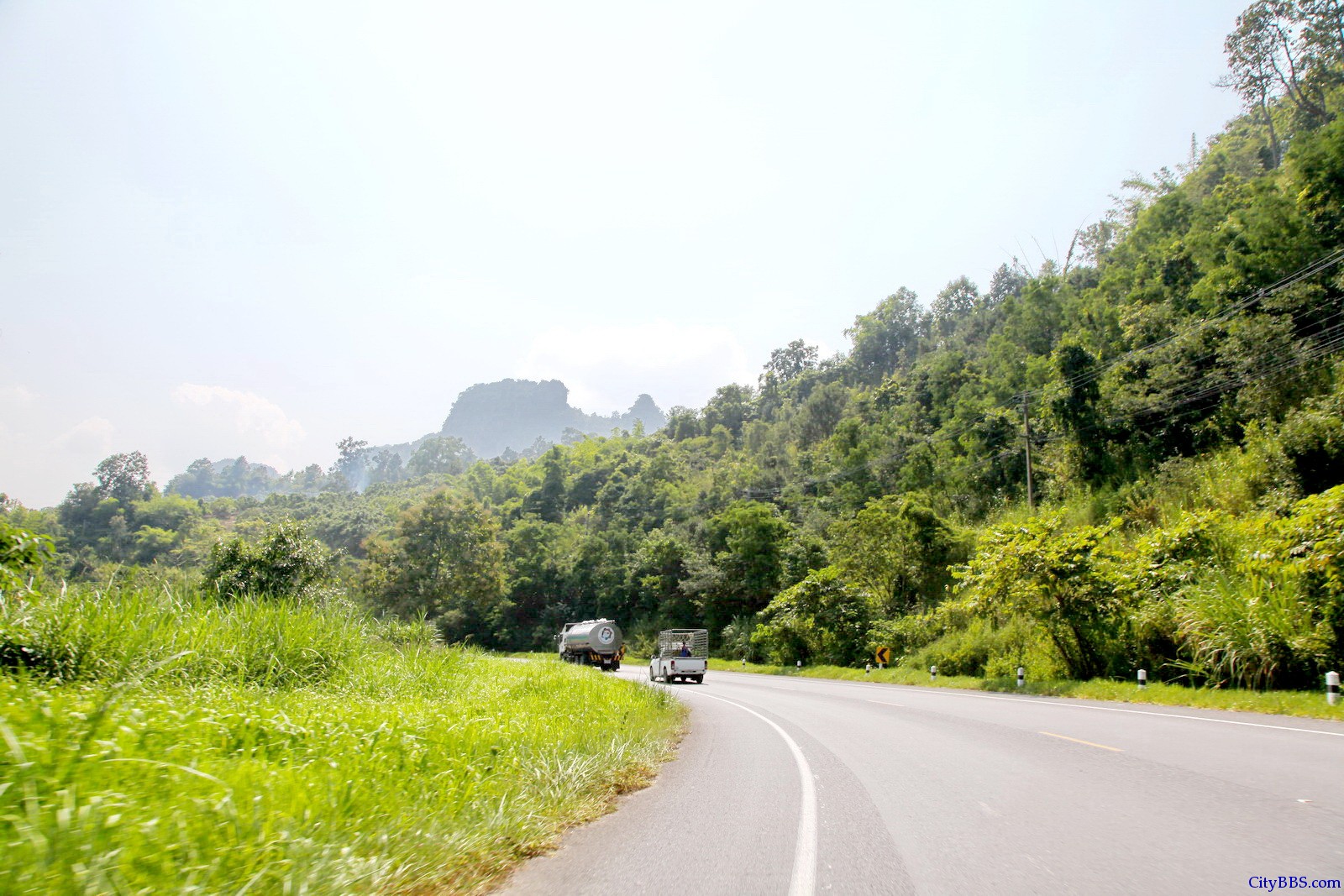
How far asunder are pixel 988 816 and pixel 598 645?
114 feet

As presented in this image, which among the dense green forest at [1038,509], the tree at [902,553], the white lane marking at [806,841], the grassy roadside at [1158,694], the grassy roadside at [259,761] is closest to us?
the grassy roadside at [259,761]

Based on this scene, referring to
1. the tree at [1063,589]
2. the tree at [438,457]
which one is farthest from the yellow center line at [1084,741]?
the tree at [438,457]

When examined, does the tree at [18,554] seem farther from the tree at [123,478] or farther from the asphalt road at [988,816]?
the tree at [123,478]

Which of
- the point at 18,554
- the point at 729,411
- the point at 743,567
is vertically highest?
the point at 729,411

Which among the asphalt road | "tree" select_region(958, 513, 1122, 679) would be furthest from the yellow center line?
"tree" select_region(958, 513, 1122, 679)

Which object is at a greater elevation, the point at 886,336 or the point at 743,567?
the point at 886,336

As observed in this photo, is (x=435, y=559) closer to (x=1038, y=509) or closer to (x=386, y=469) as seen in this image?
(x=1038, y=509)

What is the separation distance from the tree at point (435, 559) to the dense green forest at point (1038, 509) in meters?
0.19

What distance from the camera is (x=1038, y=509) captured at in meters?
36.4

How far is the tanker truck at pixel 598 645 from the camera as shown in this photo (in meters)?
39.7

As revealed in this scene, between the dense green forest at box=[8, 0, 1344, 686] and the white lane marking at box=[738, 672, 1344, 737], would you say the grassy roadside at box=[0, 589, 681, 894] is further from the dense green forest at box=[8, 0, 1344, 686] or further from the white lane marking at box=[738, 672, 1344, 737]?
the white lane marking at box=[738, 672, 1344, 737]

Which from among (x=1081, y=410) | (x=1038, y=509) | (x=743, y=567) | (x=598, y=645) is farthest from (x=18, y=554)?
(x=743, y=567)

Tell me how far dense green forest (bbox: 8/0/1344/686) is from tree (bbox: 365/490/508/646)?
193 mm

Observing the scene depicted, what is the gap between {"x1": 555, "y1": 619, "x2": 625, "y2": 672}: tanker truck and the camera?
130 feet
